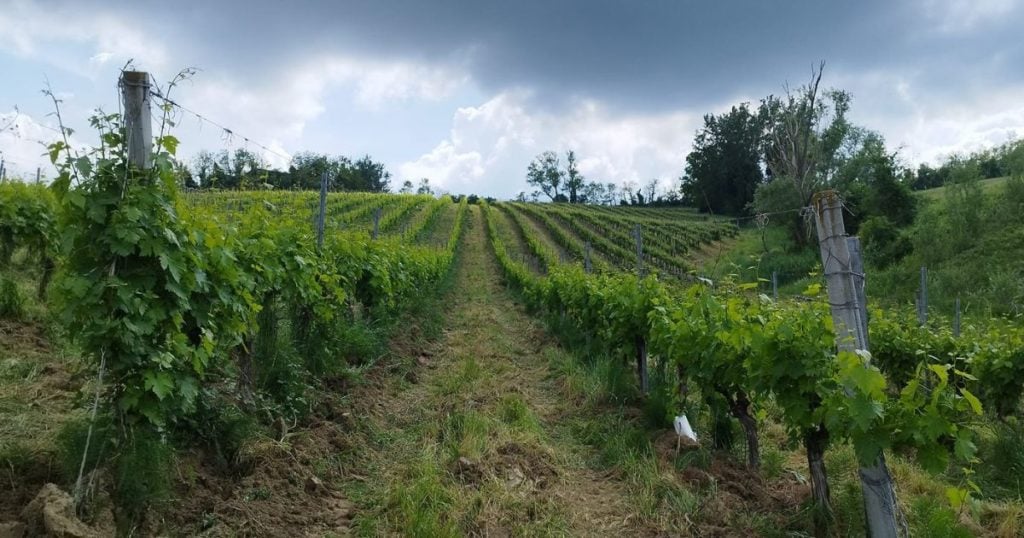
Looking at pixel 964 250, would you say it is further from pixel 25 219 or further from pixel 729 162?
pixel 729 162

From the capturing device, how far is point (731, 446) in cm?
502

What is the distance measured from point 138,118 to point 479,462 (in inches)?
127

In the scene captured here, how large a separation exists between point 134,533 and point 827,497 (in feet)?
13.6

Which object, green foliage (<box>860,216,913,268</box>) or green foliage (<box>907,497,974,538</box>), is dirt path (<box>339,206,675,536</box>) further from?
green foliage (<box>860,216,913,268</box>)

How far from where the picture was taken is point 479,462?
427 cm

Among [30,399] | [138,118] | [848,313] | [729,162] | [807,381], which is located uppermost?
[729,162]

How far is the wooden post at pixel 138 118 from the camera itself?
2.99 m

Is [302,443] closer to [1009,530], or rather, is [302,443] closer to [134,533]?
[134,533]

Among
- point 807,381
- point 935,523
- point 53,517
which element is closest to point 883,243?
point 935,523

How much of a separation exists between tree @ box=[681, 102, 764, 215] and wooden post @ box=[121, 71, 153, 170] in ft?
215

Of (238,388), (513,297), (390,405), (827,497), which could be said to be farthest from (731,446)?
(513,297)

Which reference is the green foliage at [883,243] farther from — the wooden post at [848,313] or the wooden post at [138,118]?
the wooden post at [138,118]

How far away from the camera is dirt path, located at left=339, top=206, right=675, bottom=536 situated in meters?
3.61

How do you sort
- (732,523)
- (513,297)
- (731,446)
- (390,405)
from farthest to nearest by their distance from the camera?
(513,297) < (390,405) < (731,446) < (732,523)
